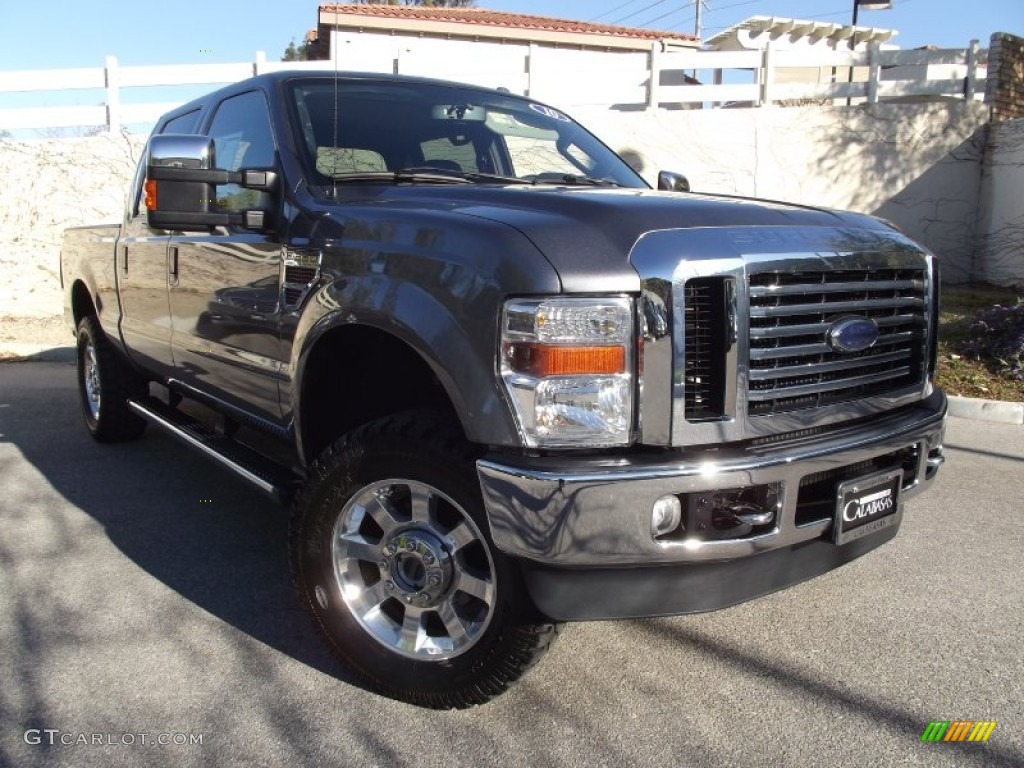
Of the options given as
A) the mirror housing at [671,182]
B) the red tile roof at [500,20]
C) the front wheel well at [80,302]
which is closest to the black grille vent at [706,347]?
the mirror housing at [671,182]

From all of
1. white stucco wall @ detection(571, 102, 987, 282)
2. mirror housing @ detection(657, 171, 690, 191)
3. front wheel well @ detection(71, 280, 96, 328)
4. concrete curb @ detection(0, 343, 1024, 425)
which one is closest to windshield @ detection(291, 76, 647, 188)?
mirror housing @ detection(657, 171, 690, 191)

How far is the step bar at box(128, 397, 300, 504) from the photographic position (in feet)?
10.6

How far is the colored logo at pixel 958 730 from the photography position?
101 inches

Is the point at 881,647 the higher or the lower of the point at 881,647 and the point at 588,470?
the lower

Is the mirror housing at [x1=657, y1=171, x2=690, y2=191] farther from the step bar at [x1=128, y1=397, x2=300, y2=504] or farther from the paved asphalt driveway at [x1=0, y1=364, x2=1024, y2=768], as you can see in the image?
the step bar at [x1=128, y1=397, x2=300, y2=504]

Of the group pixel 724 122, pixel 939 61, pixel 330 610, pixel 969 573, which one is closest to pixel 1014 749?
pixel 969 573

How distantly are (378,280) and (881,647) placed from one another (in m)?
2.16

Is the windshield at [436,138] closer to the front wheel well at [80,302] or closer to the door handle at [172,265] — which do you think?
the door handle at [172,265]

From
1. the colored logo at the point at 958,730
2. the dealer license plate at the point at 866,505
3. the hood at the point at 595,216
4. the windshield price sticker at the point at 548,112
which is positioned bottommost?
the colored logo at the point at 958,730

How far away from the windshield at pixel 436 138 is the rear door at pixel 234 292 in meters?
0.23

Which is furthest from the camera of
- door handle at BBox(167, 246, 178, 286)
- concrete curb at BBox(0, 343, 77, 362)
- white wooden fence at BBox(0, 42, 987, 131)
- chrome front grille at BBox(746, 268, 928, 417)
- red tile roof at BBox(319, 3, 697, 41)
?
red tile roof at BBox(319, 3, 697, 41)

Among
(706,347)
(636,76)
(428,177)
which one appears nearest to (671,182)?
(428,177)

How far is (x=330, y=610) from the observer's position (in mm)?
2834

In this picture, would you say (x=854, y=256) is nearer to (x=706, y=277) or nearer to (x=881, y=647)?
(x=706, y=277)
